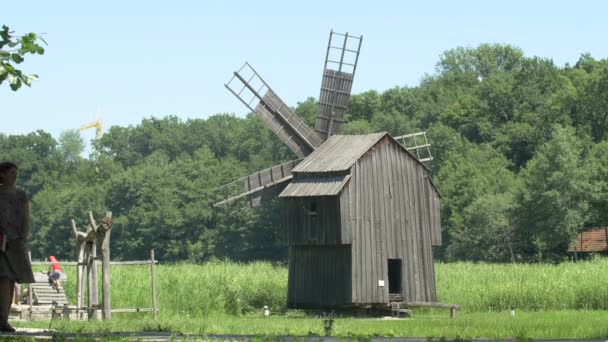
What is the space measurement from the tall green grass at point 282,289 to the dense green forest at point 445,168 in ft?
85.5

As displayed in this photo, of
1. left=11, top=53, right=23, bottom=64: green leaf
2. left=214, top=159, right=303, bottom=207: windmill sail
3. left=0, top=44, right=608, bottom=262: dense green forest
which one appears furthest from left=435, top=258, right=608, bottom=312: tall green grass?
left=11, top=53, right=23, bottom=64: green leaf

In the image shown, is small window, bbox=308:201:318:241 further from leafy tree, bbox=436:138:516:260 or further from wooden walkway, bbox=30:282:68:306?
leafy tree, bbox=436:138:516:260

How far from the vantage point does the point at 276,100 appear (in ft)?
151

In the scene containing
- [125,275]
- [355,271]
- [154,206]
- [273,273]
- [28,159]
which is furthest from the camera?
[28,159]

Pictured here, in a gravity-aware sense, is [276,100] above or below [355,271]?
above

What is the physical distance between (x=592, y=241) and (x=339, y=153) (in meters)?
41.5

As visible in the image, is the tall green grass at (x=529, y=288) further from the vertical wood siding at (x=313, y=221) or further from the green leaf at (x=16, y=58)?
the green leaf at (x=16, y=58)

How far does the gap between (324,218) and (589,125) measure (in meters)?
50.2

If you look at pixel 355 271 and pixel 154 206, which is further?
pixel 154 206

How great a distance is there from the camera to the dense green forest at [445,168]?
250 ft

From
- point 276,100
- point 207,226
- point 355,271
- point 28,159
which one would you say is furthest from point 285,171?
point 28,159

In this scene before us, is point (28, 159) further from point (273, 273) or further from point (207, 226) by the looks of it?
point (273, 273)

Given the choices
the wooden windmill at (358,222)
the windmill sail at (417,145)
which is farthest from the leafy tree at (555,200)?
the wooden windmill at (358,222)

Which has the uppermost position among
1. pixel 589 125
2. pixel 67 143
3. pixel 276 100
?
pixel 67 143
